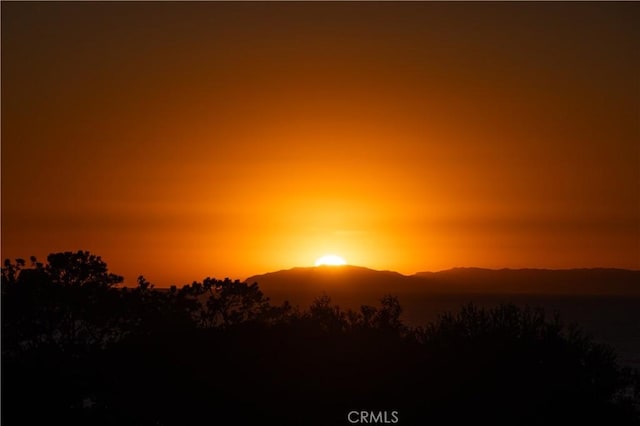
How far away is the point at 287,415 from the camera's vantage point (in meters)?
33.8

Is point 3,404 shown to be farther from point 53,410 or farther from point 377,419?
point 377,419

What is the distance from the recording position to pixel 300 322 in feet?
133

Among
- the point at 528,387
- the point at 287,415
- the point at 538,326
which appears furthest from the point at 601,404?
the point at 287,415

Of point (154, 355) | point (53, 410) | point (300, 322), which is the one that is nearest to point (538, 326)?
point (300, 322)

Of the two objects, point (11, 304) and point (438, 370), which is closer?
point (438, 370)

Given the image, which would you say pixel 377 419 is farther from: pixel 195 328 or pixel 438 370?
pixel 195 328

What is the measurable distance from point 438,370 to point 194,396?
9.18 meters

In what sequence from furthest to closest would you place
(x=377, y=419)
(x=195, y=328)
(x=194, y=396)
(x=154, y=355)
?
(x=195, y=328) → (x=154, y=355) → (x=194, y=396) → (x=377, y=419)

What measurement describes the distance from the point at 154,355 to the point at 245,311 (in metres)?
6.26

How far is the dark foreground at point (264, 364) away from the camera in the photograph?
34.3 meters

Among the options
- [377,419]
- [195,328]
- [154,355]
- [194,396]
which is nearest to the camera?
[377,419]

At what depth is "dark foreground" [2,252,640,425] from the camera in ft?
113

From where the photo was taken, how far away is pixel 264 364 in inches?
1433

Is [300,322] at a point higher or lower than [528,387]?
higher
